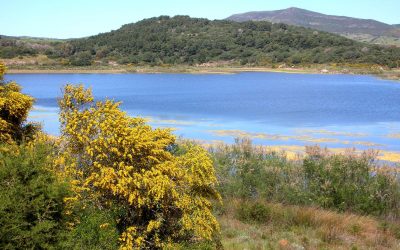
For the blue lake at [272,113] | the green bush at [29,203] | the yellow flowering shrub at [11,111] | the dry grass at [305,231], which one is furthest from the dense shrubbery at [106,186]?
the blue lake at [272,113]

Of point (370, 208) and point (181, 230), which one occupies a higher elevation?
point (181, 230)

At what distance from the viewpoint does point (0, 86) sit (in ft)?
40.2

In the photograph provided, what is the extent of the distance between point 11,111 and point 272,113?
105 ft

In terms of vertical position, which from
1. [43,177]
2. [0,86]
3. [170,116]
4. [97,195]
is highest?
[0,86]

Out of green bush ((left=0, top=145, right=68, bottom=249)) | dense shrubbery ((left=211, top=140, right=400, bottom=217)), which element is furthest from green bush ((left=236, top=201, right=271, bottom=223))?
green bush ((left=0, top=145, right=68, bottom=249))

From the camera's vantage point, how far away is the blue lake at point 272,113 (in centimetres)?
2988

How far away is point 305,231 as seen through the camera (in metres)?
12.9

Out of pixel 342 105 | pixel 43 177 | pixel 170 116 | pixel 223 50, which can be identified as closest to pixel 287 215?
pixel 43 177

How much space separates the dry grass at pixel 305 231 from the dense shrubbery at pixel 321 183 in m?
0.95

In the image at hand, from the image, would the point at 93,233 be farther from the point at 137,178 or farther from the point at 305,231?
the point at 305,231

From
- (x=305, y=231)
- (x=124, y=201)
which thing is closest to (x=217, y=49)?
(x=305, y=231)

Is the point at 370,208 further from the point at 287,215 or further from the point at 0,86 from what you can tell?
the point at 0,86

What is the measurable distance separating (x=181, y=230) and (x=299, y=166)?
8.77m

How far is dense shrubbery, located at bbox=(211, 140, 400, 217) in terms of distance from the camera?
15055 millimetres
